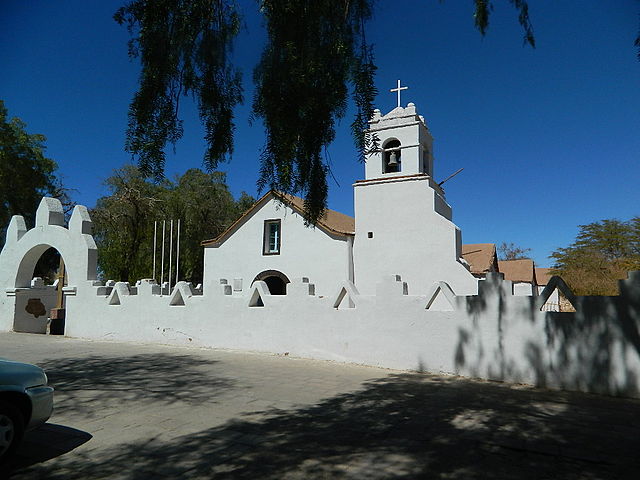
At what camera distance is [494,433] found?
15.4 feet

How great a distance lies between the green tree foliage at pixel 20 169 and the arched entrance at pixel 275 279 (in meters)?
14.7

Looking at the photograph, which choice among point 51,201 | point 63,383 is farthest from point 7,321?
point 63,383

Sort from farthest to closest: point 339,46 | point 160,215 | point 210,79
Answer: point 160,215, point 210,79, point 339,46

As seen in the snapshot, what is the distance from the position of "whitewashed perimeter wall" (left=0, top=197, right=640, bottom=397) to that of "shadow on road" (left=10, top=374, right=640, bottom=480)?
0.80m

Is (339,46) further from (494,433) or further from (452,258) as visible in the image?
(452,258)

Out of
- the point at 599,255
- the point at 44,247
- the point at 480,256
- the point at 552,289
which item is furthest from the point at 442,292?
the point at 599,255

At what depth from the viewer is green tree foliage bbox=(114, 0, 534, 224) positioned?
3812 mm

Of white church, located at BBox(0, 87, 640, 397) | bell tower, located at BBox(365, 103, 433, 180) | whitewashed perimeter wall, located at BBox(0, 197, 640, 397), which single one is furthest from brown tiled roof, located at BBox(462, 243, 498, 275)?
whitewashed perimeter wall, located at BBox(0, 197, 640, 397)

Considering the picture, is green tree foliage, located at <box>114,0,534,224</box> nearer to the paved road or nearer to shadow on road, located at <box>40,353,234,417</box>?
the paved road

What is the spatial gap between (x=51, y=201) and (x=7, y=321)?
4479mm

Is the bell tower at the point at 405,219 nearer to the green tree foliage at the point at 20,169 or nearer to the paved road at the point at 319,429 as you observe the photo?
the paved road at the point at 319,429

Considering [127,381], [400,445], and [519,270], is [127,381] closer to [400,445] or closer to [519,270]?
[400,445]

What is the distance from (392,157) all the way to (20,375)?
16.0 m

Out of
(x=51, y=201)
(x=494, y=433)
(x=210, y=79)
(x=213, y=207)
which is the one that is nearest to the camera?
(x=210, y=79)
